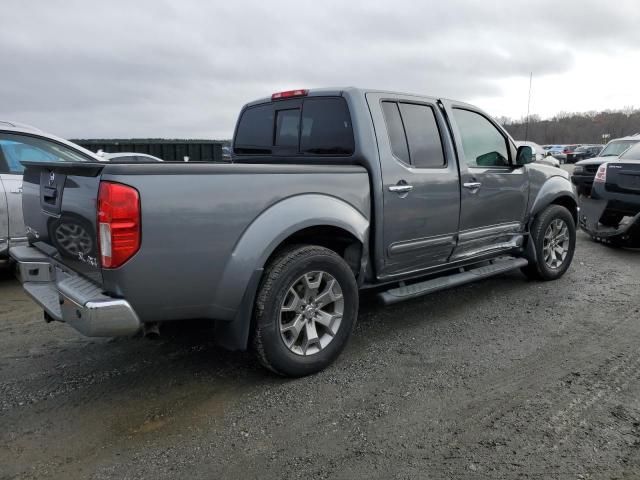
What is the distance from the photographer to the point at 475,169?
4598mm

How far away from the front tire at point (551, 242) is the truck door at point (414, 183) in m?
1.56

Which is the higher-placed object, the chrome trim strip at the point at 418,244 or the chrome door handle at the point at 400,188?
the chrome door handle at the point at 400,188

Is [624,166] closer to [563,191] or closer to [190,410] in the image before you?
[563,191]

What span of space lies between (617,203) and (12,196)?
790 centimetres

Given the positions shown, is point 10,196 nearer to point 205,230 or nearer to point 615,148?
point 205,230

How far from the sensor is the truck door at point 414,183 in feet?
12.7

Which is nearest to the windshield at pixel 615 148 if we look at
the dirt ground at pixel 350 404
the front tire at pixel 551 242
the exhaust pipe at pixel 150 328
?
the front tire at pixel 551 242

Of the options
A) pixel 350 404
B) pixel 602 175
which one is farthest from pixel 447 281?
pixel 602 175

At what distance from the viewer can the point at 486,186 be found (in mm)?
4680

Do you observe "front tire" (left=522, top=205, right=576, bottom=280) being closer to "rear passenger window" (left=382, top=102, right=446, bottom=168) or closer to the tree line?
"rear passenger window" (left=382, top=102, right=446, bottom=168)

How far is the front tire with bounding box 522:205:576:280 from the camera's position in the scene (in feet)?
17.9

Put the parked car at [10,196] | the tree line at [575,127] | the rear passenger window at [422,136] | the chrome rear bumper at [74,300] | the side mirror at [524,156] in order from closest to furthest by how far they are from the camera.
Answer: the chrome rear bumper at [74,300]
the rear passenger window at [422,136]
the side mirror at [524,156]
the parked car at [10,196]
the tree line at [575,127]

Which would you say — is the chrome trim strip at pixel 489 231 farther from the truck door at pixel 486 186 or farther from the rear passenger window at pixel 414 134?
the rear passenger window at pixel 414 134

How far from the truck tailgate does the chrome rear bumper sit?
0.23 ft
